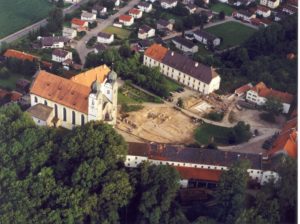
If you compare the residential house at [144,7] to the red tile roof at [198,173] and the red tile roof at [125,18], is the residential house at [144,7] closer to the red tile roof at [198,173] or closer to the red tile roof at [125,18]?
the red tile roof at [125,18]

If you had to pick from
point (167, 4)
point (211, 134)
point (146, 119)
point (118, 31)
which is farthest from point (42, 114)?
point (167, 4)

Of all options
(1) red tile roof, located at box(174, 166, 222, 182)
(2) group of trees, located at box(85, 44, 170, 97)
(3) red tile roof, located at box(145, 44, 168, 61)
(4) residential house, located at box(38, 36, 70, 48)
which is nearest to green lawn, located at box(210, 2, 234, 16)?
(3) red tile roof, located at box(145, 44, 168, 61)

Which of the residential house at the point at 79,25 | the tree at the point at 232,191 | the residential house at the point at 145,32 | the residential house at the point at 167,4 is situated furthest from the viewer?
the residential house at the point at 167,4

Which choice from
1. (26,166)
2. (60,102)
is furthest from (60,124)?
(26,166)

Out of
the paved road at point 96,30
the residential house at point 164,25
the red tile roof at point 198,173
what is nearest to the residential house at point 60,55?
the paved road at point 96,30

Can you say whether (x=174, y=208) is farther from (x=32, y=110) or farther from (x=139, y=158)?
(x=32, y=110)

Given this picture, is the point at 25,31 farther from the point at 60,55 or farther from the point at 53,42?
the point at 60,55
